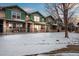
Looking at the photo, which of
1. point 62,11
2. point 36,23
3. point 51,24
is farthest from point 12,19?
point 62,11

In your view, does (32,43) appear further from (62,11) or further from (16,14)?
(62,11)

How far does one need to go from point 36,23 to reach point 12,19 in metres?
0.27

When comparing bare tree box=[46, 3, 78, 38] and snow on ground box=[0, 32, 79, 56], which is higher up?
bare tree box=[46, 3, 78, 38]

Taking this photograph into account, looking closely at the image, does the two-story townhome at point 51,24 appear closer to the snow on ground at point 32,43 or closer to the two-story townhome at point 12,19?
the snow on ground at point 32,43

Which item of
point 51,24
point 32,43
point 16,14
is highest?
point 16,14

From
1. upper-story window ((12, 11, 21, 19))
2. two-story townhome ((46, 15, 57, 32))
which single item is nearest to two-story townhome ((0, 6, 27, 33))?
upper-story window ((12, 11, 21, 19))

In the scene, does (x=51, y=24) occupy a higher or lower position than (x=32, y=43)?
higher

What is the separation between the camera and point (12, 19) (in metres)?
3.18

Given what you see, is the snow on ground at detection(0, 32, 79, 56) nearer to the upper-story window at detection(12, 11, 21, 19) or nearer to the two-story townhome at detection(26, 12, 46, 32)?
the two-story townhome at detection(26, 12, 46, 32)

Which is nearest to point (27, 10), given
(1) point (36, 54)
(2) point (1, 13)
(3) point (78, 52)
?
(2) point (1, 13)

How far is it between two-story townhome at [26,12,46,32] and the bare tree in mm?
131

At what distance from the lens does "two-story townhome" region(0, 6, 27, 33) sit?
10.3ft

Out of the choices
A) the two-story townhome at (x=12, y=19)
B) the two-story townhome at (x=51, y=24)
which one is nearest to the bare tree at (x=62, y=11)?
the two-story townhome at (x=51, y=24)

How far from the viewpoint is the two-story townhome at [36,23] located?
3.19 m
